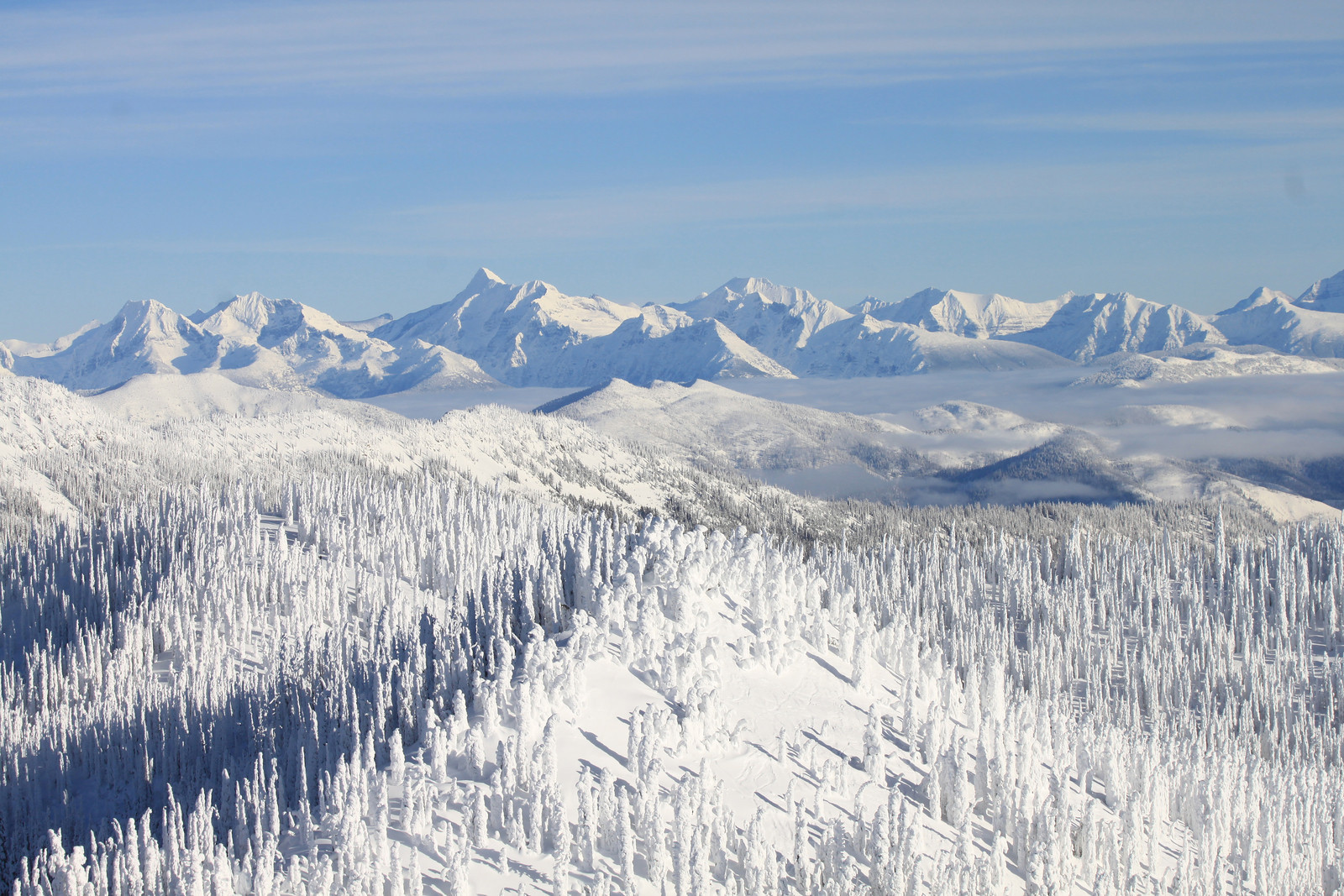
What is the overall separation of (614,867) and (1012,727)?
2617 inches

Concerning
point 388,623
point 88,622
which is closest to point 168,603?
point 88,622

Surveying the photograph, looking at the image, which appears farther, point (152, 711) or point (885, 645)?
point (152, 711)

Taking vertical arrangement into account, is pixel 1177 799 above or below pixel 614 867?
below

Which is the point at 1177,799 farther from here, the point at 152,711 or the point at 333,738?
the point at 152,711

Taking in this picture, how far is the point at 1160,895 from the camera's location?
11406 cm

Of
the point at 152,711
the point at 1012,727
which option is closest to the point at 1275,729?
the point at 1012,727

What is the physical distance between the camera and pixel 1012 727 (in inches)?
5172

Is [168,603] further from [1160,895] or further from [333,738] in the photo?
[1160,895]

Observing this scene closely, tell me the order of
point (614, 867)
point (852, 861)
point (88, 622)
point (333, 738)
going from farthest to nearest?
point (88, 622), point (333, 738), point (852, 861), point (614, 867)

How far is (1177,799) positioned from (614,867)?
86933 millimetres

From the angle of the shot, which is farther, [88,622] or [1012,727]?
[88,622]

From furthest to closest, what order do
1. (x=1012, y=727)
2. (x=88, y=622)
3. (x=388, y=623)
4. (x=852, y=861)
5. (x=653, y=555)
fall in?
(x=88, y=622) → (x=388, y=623) → (x=1012, y=727) → (x=653, y=555) → (x=852, y=861)

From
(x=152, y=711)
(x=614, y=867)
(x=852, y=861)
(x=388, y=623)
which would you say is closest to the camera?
(x=614, y=867)

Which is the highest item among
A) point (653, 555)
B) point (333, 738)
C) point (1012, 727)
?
point (653, 555)
